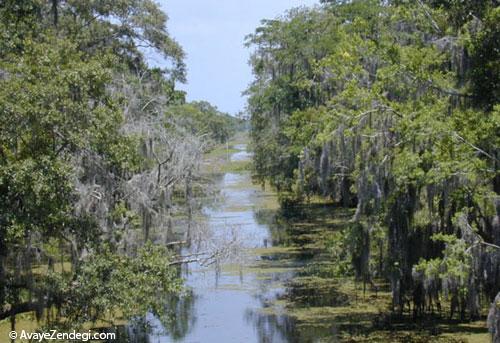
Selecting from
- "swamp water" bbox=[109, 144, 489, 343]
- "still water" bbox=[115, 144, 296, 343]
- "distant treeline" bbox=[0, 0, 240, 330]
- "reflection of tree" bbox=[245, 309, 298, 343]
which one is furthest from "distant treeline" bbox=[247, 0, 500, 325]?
"distant treeline" bbox=[0, 0, 240, 330]

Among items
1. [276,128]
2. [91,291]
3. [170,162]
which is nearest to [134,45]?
[170,162]

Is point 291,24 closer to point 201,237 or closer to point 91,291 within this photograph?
point 201,237

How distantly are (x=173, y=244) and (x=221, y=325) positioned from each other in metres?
2.37

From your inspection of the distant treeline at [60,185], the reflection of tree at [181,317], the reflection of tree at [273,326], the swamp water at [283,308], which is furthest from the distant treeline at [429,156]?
the distant treeline at [60,185]

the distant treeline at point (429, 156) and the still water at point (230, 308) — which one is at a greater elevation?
the distant treeline at point (429, 156)

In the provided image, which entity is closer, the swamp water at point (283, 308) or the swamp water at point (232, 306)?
the swamp water at point (283, 308)

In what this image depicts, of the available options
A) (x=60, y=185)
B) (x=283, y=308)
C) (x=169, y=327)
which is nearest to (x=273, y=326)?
(x=283, y=308)

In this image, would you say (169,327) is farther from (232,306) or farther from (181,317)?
(232,306)

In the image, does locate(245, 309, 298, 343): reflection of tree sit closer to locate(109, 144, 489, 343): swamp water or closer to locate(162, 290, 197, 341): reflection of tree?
locate(109, 144, 489, 343): swamp water

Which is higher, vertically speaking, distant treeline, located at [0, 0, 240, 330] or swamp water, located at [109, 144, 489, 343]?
distant treeline, located at [0, 0, 240, 330]

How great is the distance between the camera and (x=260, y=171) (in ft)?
158

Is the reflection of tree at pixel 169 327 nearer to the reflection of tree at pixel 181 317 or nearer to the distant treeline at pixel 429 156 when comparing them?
the reflection of tree at pixel 181 317

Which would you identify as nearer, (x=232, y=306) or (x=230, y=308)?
(x=230, y=308)

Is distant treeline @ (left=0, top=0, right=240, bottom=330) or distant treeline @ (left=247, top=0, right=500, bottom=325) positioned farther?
distant treeline @ (left=247, top=0, right=500, bottom=325)
